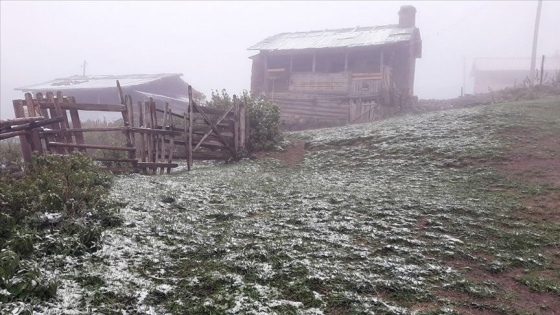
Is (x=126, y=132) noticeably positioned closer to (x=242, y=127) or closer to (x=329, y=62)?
(x=242, y=127)

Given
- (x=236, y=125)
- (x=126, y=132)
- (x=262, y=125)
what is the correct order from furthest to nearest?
(x=262, y=125) < (x=236, y=125) < (x=126, y=132)

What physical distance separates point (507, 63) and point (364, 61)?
43.5 meters

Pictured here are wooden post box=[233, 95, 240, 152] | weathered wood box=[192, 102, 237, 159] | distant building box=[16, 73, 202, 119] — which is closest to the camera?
weathered wood box=[192, 102, 237, 159]

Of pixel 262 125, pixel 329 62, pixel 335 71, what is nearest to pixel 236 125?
pixel 262 125

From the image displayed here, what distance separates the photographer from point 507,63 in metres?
57.3

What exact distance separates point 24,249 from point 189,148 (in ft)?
23.9

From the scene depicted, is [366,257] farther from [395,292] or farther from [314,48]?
[314,48]

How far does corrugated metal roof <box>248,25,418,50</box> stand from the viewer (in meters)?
26.1

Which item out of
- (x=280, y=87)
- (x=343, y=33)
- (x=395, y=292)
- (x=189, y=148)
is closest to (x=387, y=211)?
(x=395, y=292)

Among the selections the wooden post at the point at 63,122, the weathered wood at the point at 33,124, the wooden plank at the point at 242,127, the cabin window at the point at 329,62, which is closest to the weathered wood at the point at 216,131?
the wooden plank at the point at 242,127

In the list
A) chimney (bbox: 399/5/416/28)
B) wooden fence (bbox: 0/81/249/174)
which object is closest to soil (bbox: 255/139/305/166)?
wooden fence (bbox: 0/81/249/174)

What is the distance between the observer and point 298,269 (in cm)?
452

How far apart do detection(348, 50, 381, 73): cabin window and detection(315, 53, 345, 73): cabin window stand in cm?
70

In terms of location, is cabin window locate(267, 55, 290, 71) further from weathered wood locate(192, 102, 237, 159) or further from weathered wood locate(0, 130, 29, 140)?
weathered wood locate(0, 130, 29, 140)
